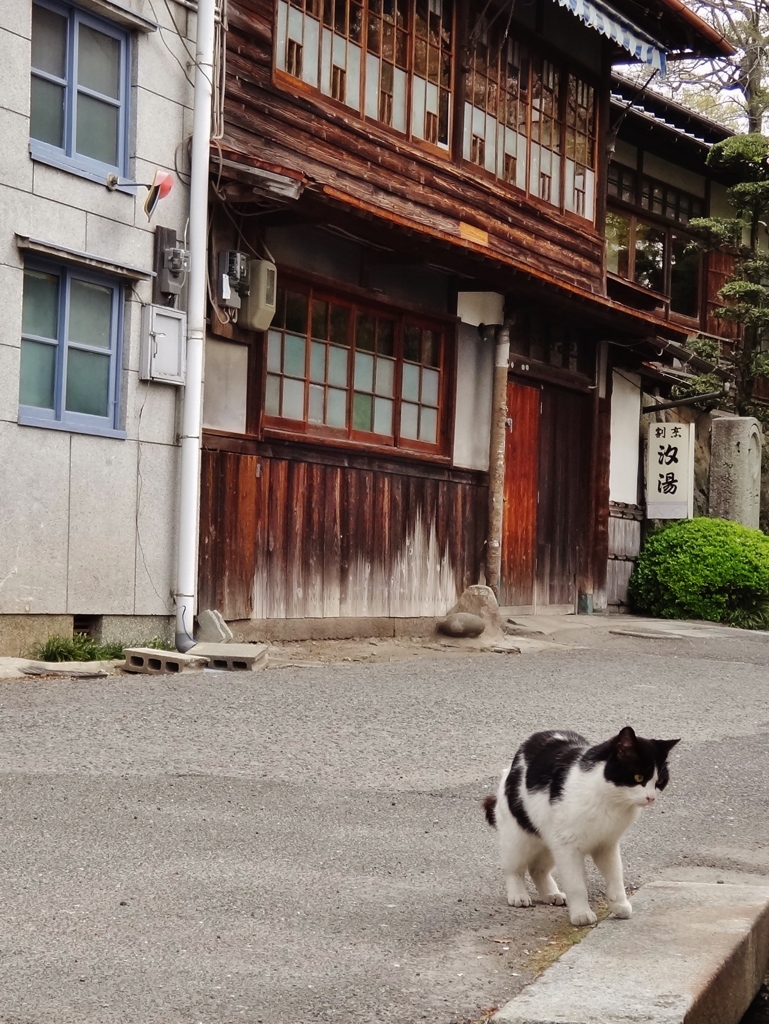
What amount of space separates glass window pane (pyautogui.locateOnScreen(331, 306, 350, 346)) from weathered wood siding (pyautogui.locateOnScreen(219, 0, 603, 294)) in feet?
3.27

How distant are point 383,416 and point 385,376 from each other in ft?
1.24

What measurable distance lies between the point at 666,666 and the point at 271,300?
4461mm

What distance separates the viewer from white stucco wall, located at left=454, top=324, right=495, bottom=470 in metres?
14.4

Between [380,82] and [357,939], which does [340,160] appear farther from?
[357,939]

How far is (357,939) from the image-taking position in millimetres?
4109

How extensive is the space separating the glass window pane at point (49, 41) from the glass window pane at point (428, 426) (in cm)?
513

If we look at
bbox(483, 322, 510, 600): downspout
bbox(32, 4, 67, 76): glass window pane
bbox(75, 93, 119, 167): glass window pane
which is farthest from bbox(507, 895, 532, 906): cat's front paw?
bbox(483, 322, 510, 600): downspout

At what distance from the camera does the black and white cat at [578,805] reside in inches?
164

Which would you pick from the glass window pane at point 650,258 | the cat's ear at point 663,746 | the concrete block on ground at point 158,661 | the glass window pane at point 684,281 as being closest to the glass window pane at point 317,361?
the concrete block on ground at point 158,661

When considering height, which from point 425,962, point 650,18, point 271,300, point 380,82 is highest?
point 650,18

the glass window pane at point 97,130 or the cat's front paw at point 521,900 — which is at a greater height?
the glass window pane at point 97,130

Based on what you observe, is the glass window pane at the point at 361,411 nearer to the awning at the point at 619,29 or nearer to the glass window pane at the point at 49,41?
the glass window pane at the point at 49,41

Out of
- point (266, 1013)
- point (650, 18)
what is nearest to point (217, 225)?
point (650, 18)

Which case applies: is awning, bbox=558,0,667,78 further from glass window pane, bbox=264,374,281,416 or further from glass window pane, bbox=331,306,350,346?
glass window pane, bbox=264,374,281,416
